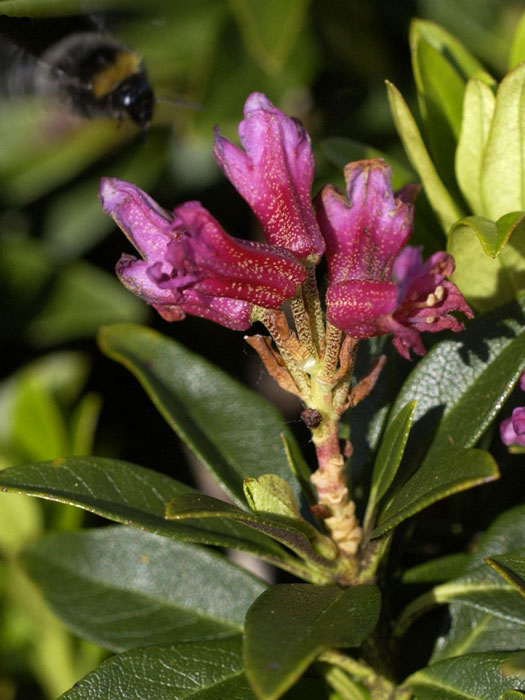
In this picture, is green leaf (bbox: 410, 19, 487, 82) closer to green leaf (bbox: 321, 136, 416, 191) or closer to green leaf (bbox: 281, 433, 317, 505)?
green leaf (bbox: 321, 136, 416, 191)

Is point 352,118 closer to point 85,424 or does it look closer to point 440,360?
point 85,424

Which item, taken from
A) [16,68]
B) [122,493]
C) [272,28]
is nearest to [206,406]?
[122,493]

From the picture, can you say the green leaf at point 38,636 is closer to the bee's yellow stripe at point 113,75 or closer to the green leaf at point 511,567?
the bee's yellow stripe at point 113,75

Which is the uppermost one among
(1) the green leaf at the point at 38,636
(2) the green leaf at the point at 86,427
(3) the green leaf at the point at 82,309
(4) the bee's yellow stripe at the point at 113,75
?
(4) the bee's yellow stripe at the point at 113,75

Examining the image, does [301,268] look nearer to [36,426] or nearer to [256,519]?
[256,519]

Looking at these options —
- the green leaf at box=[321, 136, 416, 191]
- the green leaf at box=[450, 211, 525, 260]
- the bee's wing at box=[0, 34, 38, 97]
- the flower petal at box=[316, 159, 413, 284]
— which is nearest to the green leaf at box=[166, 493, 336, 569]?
the flower petal at box=[316, 159, 413, 284]

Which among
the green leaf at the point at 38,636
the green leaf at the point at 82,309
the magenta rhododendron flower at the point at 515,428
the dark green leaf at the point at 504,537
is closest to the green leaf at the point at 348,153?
the magenta rhododendron flower at the point at 515,428
